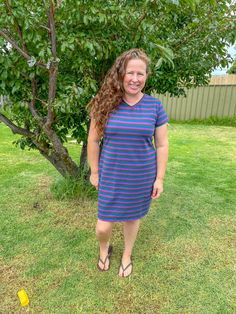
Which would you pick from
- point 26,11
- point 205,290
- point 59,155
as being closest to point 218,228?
point 205,290

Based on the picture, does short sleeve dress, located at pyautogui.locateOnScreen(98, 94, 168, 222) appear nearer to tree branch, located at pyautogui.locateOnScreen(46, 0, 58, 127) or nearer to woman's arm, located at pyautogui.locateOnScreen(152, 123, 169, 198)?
woman's arm, located at pyautogui.locateOnScreen(152, 123, 169, 198)

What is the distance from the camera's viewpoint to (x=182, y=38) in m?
2.81

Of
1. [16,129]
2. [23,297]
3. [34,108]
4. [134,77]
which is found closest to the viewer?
[134,77]

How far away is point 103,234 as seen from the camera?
222 centimetres

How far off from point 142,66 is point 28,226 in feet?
6.32

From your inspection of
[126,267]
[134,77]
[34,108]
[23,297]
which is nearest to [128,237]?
[126,267]

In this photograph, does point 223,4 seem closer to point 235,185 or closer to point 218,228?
point 218,228

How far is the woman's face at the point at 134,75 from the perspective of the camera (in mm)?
1878

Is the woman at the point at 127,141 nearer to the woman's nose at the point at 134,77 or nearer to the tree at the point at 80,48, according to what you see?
the woman's nose at the point at 134,77

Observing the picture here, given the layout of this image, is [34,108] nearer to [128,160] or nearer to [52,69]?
[52,69]

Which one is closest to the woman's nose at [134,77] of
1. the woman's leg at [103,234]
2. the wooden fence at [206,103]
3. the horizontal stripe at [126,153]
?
the horizontal stripe at [126,153]

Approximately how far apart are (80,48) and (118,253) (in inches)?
65.3

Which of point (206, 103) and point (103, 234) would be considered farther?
point (206, 103)

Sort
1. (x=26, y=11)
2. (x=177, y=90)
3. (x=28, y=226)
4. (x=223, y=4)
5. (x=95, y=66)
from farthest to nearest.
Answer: (x=177, y=90) → (x=28, y=226) → (x=95, y=66) → (x=223, y=4) → (x=26, y=11)
